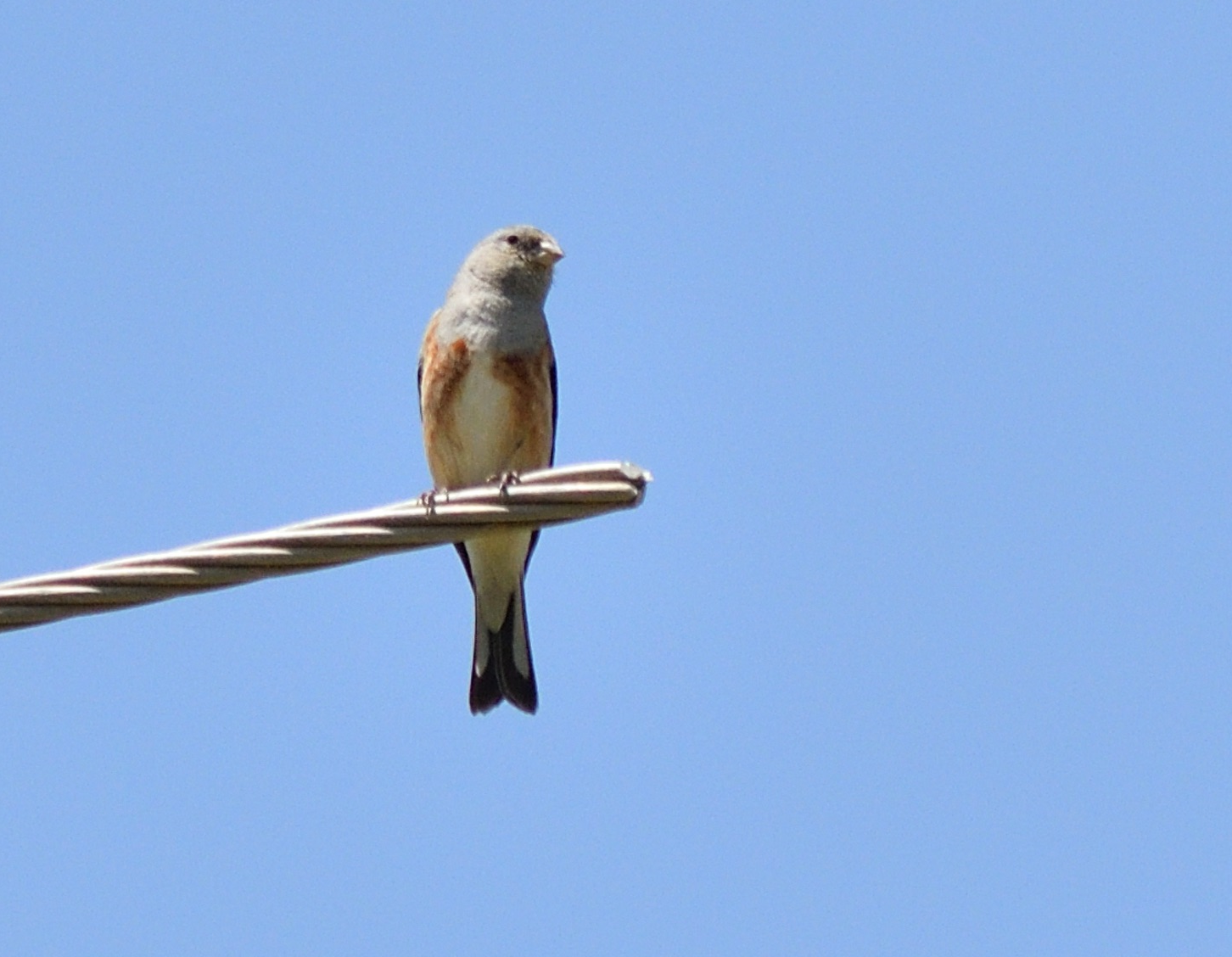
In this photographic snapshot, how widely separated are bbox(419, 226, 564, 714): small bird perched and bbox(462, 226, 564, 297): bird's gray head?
1 centimetres

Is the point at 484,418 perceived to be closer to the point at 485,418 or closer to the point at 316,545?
the point at 485,418

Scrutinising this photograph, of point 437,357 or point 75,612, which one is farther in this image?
point 437,357

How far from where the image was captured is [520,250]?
33.9ft

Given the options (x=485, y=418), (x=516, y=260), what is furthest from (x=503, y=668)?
(x=516, y=260)

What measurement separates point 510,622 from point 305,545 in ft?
17.7

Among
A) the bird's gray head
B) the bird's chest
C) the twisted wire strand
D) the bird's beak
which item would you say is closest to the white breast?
the bird's chest

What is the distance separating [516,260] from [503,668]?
226 centimetres

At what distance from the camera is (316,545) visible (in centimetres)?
452

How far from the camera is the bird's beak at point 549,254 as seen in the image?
1036 cm

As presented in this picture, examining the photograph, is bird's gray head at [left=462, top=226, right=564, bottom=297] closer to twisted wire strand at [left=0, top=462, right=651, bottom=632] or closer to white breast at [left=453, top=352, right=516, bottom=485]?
white breast at [left=453, top=352, right=516, bottom=485]

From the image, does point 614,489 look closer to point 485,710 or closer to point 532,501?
point 532,501

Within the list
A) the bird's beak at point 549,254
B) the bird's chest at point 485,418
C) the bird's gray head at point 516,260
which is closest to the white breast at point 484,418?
the bird's chest at point 485,418

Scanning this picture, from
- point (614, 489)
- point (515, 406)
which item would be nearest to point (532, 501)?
point (614, 489)

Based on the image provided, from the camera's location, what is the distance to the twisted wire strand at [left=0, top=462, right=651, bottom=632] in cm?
439
